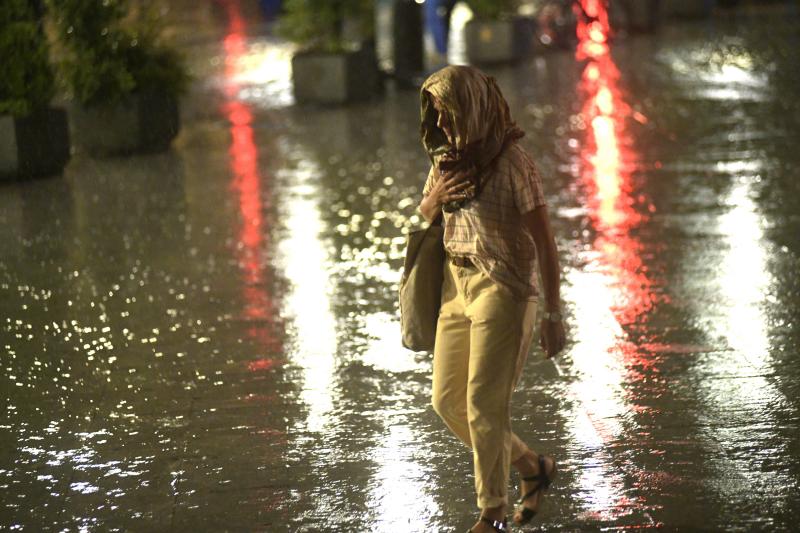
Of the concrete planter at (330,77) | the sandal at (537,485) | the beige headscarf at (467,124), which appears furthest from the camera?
the concrete planter at (330,77)

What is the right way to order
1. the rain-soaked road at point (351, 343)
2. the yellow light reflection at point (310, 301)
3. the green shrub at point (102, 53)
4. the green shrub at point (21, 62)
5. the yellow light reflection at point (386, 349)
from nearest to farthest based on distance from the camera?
the rain-soaked road at point (351, 343)
the yellow light reflection at point (310, 301)
the yellow light reflection at point (386, 349)
the green shrub at point (21, 62)
the green shrub at point (102, 53)

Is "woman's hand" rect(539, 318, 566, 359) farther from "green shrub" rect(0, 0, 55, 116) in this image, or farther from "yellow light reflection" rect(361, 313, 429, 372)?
"green shrub" rect(0, 0, 55, 116)

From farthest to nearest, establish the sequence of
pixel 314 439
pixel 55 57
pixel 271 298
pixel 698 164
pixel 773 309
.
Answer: pixel 55 57
pixel 698 164
pixel 271 298
pixel 773 309
pixel 314 439

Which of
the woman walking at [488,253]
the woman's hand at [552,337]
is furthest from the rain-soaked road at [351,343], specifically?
the woman's hand at [552,337]

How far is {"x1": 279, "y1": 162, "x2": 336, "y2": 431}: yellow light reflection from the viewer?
6094 mm

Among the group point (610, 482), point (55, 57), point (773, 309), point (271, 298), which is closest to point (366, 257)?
point (271, 298)

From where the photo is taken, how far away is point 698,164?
37.3 feet

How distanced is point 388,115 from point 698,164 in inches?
185

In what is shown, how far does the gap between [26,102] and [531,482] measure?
8.34 m

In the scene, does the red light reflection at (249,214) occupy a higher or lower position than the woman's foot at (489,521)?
higher

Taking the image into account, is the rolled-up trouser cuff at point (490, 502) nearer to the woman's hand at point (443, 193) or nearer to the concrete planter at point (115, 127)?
the woman's hand at point (443, 193)

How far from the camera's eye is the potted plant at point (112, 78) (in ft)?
41.8

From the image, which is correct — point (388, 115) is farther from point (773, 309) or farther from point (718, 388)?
point (718, 388)

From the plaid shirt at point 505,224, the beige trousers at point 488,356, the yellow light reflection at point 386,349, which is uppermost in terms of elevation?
the plaid shirt at point 505,224
